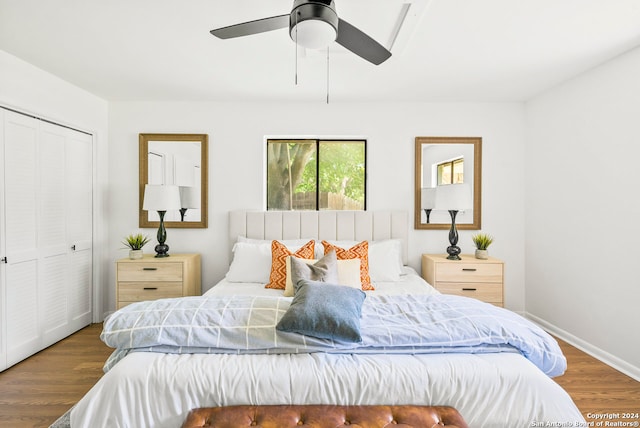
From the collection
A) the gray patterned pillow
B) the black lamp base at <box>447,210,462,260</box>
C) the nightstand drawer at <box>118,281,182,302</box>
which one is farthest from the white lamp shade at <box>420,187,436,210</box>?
the nightstand drawer at <box>118,281,182,302</box>

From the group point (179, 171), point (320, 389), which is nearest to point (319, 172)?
point (179, 171)

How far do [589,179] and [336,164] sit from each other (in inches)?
94.9

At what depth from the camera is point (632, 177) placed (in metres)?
2.49

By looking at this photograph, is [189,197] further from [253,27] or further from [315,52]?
[253,27]

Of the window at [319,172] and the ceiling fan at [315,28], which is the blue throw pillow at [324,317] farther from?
the window at [319,172]

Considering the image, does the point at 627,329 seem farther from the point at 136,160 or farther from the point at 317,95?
the point at 136,160

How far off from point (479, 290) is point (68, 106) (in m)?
4.45

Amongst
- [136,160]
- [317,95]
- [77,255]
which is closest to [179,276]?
[77,255]

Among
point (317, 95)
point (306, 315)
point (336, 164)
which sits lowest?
point (306, 315)

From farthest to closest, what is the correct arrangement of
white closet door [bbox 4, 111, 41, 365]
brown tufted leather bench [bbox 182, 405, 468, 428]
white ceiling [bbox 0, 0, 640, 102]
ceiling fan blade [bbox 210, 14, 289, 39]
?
white closet door [bbox 4, 111, 41, 365]
white ceiling [bbox 0, 0, 640, 102]
ceiling fan blade [bbox 210, 14, 289, 39]
brown tufted leather bench [bbox 182, 405, 468, 428]

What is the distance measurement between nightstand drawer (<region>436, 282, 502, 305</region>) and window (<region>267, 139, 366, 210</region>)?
4.33ft

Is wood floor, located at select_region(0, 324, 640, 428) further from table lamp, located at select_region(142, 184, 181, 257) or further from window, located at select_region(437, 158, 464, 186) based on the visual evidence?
window, located at select_region(437, 158, 464, 186)

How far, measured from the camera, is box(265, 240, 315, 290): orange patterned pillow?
290 centimetres

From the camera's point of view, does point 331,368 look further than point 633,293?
No
